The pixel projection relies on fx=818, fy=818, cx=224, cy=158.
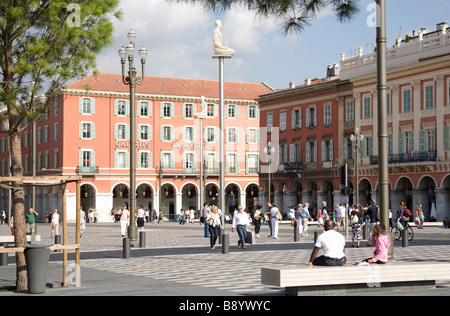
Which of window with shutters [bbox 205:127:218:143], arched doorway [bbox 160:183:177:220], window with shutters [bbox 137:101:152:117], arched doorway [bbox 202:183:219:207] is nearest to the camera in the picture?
window with shutters [bbox 137:101:152:117]

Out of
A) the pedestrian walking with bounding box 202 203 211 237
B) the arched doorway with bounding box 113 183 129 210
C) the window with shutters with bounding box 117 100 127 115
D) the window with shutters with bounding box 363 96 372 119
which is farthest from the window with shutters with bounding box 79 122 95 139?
the pedestrian walking with bounding box 202 203 211 237

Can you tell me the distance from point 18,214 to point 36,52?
2984 millimetres

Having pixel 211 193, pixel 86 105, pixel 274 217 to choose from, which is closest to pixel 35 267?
pixel 274 217

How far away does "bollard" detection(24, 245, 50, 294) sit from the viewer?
Answer: 14.3 meters

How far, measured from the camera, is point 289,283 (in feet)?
41.3

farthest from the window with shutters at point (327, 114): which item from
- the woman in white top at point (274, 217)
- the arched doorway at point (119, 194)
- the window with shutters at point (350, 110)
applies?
the woman in white top at point (274, 217)

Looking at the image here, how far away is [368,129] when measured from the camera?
6456 centimetres

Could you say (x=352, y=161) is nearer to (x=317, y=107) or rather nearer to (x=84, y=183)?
(x=317, y=107)

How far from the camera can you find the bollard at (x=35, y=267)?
46.9 ft

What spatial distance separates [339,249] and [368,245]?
16076 millimetres

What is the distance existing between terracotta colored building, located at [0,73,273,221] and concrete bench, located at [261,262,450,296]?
221ft

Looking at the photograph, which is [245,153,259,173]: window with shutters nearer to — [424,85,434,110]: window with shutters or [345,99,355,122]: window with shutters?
[345,99,355,122]: window with shutters

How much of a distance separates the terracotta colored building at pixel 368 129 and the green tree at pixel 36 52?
38124mm
